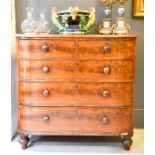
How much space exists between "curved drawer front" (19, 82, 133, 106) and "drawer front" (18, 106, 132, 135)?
5cm

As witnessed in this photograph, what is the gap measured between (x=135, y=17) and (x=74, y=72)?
3.24ft

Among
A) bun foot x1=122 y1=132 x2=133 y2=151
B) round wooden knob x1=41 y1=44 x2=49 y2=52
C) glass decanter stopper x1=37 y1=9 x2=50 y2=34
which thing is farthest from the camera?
glass decanter stopper x1=37 y1=9 x2=50 y2=34

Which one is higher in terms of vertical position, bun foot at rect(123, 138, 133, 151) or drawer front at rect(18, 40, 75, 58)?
drawer front at rect(18, 40, 75, 58)

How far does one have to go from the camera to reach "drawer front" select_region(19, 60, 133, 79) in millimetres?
2512

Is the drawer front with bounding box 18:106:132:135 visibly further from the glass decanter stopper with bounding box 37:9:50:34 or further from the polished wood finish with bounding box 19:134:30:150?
the glass decanter stopper with bounding box 37:9:50:34

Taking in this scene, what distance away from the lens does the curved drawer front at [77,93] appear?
8.28 feet

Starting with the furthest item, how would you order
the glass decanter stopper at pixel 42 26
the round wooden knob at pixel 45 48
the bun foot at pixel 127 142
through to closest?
the glass decanter stopper at pixel 42 26 < the bun foot at pixel 127 142 < the round wooden knob at pixel 45 48

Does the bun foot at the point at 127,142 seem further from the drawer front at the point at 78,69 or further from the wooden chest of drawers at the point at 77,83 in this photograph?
the drawer front at the point at 78,69

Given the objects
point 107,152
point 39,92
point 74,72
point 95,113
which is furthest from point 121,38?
point 107,152

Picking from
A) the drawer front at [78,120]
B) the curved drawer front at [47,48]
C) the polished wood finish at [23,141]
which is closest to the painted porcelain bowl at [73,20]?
the curved drawer front at [47,48]

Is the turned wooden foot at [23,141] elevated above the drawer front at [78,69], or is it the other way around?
the drawer front at [78,69]

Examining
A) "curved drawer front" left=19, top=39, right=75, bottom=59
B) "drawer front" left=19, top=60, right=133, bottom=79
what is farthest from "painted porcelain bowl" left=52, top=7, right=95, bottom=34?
Result: "drawer front" left=19, top=60, right=133, bottom=79
